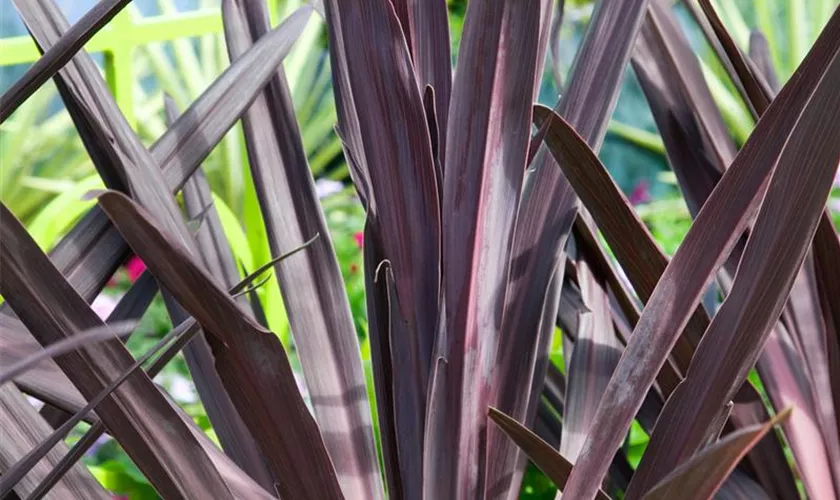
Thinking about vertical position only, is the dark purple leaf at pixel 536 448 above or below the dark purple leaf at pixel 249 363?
below

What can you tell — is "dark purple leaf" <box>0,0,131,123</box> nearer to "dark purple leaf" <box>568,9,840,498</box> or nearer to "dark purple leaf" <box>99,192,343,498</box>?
"dark purple leaf" <box>99,192,343,498</box>

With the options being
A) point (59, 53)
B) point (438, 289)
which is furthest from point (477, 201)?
point (59, 53)

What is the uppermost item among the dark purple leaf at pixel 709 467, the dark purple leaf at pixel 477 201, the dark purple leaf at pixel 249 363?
the dark purple leaf at pixel 477 201

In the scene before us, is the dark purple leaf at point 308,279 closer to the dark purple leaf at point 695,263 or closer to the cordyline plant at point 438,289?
the cordyline plant at point 438,289

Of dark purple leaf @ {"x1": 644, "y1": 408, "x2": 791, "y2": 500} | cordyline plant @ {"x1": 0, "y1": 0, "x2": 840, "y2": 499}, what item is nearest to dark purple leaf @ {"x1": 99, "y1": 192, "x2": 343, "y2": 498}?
cordyline plant @ {"x1": 0, "y1": 0, "x2": 840, "y2": 499}

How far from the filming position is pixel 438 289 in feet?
1.12

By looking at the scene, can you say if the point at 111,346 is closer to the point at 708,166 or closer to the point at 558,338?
the point at 708,166

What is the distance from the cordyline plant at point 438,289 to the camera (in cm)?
27

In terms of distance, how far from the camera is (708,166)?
0.52m

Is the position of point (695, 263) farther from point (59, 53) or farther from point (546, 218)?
point (59, 53)

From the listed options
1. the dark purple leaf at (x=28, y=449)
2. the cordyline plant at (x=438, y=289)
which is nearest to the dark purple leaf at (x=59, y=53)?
the cordyline plant at (x=438, y=289)

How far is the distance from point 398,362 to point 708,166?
10.1 inches

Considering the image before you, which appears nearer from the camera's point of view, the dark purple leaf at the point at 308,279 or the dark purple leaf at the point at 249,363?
the dark purple leaf at the point at 249,363

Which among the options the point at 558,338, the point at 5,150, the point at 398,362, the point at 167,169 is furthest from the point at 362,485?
the point at 5,150
